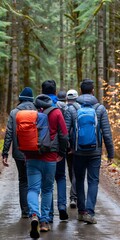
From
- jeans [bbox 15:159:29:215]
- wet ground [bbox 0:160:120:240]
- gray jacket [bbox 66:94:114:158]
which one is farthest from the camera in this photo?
jeans [bbox 15:159:29:215]

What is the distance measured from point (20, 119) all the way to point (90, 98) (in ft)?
4.38

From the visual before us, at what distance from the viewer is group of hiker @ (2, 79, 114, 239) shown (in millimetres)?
7348

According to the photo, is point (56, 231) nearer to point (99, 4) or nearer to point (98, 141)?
point (98, 141)

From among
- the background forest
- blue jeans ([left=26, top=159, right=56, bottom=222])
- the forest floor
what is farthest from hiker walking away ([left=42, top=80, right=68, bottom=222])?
the background forest

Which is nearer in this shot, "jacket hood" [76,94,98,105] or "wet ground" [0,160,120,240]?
"wet ground" [0,160,120,240]

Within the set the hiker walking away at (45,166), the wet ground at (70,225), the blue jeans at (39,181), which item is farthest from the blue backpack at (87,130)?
the wet ground at (70,225)

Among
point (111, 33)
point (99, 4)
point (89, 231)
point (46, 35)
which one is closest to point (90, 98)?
point (89, 231)

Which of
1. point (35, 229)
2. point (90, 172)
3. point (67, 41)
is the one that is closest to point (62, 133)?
point (90, 172)

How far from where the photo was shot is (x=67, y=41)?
36719 millimetres

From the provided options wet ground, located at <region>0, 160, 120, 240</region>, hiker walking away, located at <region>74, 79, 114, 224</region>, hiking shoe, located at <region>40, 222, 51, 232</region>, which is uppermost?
hiker walking away, located at <region>74, 79, 114, 224</region>

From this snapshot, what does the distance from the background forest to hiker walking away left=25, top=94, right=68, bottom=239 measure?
30.9ft

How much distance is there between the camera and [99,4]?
2067cm

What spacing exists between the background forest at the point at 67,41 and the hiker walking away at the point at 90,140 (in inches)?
341

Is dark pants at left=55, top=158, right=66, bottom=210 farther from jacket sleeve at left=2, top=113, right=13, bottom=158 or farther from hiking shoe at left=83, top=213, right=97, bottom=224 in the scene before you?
jacket sleeve at left=2, top=113, right=13, bottom=158
